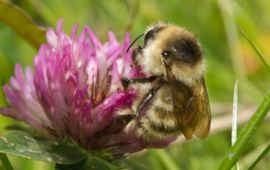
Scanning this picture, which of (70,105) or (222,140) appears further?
(222,140)

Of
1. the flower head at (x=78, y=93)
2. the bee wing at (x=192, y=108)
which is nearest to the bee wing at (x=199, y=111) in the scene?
the bee wing at (x=192, y=108)

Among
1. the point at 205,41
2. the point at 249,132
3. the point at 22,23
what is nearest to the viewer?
the point at 249,132

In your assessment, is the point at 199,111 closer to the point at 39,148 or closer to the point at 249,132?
the point at 249,132

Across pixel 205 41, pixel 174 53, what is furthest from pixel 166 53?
pixel 205 41

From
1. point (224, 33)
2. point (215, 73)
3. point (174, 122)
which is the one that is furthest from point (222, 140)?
point (174, 122)

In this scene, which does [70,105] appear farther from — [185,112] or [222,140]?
[222,140]

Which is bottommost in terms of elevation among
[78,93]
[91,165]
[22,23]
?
[91,165]

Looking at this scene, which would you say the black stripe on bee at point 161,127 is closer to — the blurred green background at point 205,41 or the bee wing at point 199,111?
the bee wing at point 199,111
